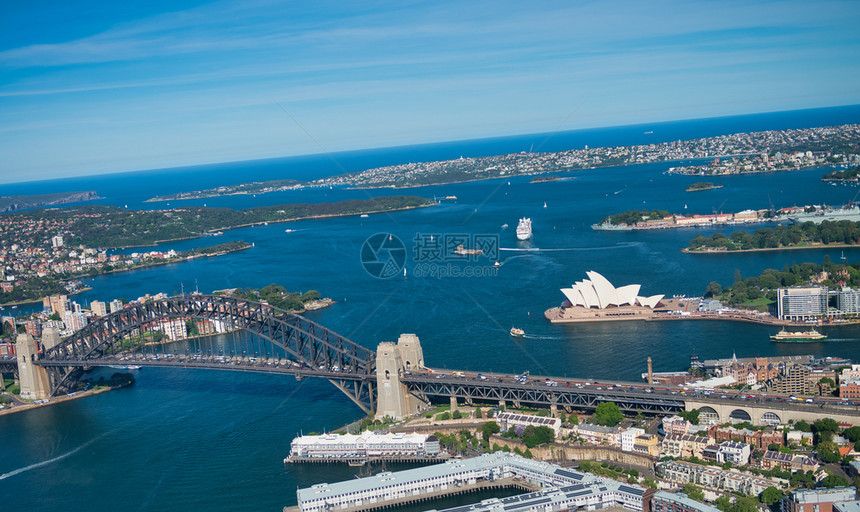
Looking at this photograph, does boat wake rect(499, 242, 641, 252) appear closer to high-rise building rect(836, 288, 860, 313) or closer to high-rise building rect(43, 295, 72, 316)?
high-rise building rect(836, 288, 860, 313)

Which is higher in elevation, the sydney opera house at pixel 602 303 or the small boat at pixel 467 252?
the small boat at pixel 467 252

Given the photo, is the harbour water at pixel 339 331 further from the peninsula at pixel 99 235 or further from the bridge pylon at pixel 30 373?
the peninsula at pixel 99 235

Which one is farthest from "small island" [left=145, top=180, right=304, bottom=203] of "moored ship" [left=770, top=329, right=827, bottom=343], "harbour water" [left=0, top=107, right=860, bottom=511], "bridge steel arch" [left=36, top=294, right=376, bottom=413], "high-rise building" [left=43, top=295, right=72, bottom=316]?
"moored ship" [left=770, top=329, right=827, bottom=343]

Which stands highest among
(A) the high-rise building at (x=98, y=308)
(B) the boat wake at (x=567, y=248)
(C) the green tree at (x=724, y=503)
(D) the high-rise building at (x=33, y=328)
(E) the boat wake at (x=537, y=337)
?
(B) the boat wake at (x=567, y=248)

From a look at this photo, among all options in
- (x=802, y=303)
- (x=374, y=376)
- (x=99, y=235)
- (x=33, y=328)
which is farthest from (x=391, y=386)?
(x=99, y=235)

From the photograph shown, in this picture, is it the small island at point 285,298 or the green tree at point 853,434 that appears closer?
the green tree at point 853,434
